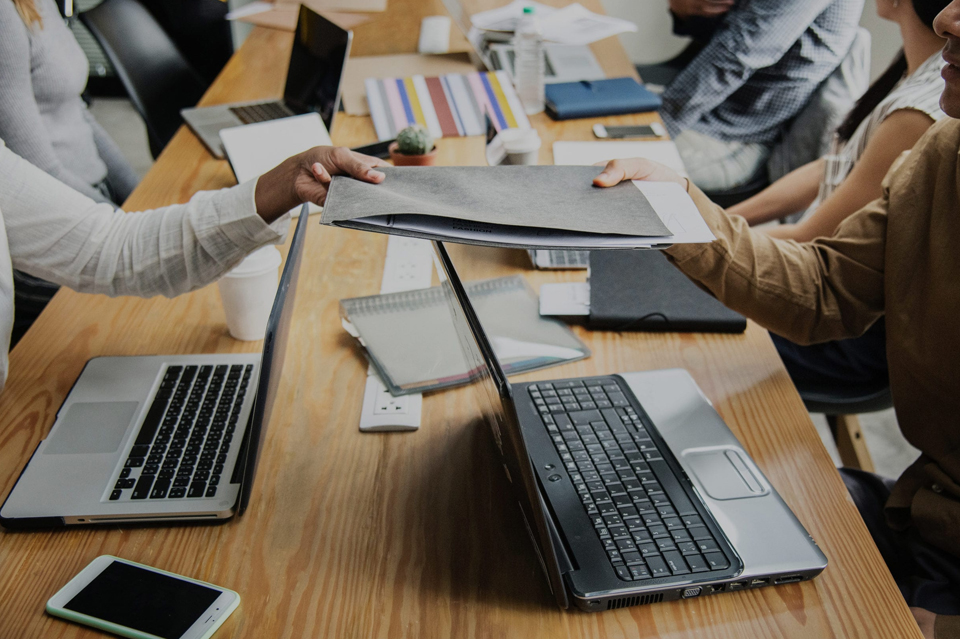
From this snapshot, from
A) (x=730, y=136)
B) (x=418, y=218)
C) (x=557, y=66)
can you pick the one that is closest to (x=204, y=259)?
(x=418, y=218)

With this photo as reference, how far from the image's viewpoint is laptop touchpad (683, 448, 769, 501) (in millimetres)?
760

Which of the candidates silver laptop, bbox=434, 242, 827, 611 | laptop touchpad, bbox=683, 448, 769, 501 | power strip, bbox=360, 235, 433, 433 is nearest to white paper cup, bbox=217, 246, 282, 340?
power strip, bbox=360, 235, 433, 433

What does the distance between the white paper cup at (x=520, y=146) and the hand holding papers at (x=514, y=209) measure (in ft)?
1.59

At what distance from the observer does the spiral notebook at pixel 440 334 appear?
0.94m

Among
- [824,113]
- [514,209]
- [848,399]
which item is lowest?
[848,399]

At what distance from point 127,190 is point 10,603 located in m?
1.43

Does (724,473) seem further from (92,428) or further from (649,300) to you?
(92,428)

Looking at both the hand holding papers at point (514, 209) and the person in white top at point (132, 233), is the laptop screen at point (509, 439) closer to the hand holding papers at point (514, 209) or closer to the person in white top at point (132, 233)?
the hand holding papers at point (514, 209)

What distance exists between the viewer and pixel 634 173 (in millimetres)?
868

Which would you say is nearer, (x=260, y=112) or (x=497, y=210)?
(x=497, y=210)

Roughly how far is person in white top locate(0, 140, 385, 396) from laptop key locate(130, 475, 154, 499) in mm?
308

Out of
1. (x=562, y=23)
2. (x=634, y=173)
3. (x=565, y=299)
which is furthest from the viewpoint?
(x=562, y=23)

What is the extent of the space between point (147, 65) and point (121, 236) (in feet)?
4.00

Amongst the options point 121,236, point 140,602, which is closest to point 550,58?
point 121,236
